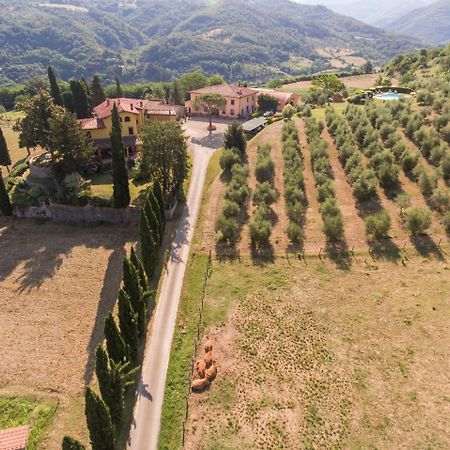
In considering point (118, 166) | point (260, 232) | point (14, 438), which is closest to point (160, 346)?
point (14, 438)

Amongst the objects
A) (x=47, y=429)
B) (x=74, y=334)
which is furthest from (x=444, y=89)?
(x=47, y=429)

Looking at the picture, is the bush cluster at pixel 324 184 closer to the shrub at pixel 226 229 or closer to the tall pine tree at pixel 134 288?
the shrub at pixel 226 229

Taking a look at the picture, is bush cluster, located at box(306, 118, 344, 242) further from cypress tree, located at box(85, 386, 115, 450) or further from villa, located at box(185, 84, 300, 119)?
cypress tree, located at box(85, 386, 115, 450)

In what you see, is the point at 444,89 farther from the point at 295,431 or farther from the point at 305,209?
the point at 295,431

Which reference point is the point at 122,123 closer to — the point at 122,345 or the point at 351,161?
the point at 351,161

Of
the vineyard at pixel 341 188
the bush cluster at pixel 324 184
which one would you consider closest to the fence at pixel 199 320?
the vineyard at pixel 341 188

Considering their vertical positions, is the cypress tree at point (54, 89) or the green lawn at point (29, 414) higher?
the cypress tree at point (54, 89)
